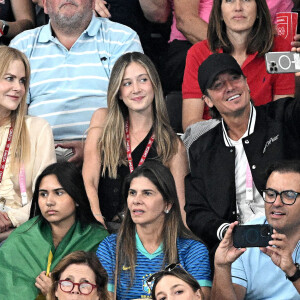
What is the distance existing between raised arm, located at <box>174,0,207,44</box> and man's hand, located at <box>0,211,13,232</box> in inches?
72.9

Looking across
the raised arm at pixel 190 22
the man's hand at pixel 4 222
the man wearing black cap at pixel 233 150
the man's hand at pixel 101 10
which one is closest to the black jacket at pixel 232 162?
the man wearing black cap at pixel 233 150

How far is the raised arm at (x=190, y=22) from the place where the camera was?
237 inches

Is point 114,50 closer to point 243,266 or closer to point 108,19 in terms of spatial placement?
point 108,19

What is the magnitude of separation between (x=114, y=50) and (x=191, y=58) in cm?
58

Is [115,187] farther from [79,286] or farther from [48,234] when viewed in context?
[79,286]

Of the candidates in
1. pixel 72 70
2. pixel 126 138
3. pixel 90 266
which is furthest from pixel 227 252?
pixel 72 70

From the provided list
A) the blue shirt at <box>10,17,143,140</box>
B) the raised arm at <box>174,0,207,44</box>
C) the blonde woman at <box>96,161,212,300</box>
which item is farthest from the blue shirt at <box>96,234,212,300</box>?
the raised arm at <box>174,0,207,44</box>

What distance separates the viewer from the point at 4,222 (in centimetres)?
504

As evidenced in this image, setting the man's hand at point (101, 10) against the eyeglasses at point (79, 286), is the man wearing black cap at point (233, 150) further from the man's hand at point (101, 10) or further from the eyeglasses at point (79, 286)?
the man's hand at point (101, 10)

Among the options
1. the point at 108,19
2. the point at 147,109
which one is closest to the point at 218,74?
the point at 147,109

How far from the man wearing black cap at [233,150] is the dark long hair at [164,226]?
0.45 ft

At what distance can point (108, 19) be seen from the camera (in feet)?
20.3

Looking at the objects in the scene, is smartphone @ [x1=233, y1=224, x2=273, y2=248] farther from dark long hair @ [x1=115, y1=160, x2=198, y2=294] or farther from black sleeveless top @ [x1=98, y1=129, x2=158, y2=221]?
black sleeveless top @ [x1=98, y1=129, x2=158, y2=221]

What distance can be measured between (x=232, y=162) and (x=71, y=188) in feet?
2.96
